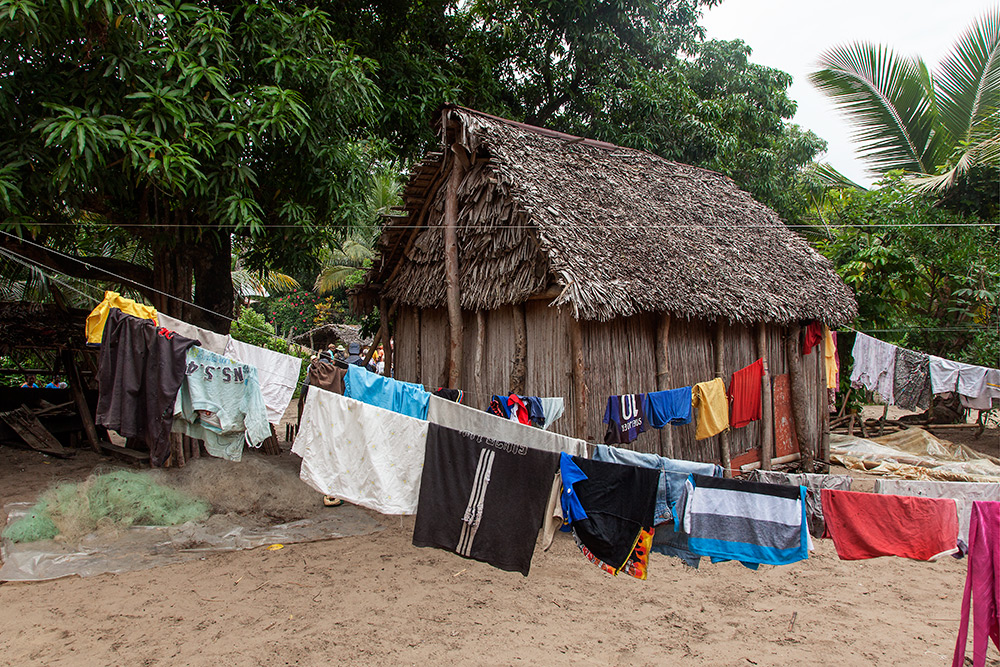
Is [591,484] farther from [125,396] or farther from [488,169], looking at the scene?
[488,169]

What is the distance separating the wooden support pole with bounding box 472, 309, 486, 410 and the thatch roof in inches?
11.0

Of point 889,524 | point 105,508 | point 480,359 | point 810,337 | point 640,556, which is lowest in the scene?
point 105,508

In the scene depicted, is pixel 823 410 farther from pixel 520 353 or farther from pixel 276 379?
pixel 276 379

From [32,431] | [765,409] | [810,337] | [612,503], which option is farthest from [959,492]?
[32,431]

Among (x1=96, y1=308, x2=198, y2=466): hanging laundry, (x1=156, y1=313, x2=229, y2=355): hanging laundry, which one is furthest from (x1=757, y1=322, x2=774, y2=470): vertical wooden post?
(x1=96, y1=308, x2=198, y2=466): hanging laundry

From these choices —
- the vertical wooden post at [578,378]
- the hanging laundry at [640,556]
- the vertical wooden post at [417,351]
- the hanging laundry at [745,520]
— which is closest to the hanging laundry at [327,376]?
the vertical wooden post at [578,378]

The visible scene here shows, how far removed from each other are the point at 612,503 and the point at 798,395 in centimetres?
699

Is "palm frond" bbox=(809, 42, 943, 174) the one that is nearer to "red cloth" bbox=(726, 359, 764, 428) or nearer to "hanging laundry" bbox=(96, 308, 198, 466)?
"red cloth" bbox=(726, 359, 764, 428)

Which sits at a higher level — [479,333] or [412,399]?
[479,333]

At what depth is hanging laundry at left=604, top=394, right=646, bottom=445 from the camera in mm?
6754

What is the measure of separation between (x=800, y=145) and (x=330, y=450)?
57.8ft

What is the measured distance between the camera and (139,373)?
207 inches

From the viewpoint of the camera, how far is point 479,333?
816 centimetres

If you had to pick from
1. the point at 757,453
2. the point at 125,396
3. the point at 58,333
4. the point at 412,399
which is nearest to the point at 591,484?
the point at 412,399
